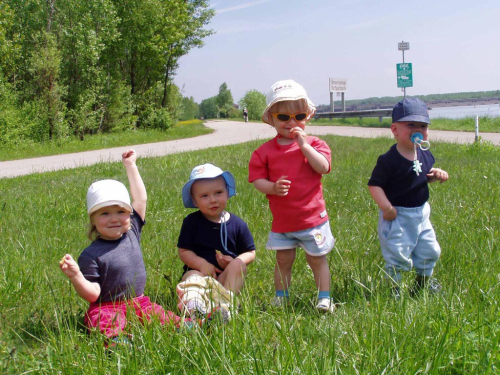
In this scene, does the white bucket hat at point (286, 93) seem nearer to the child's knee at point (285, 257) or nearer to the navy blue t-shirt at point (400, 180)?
the navy blue t-shirt at point (400, 180)

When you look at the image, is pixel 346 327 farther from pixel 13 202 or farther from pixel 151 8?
pixel 151 8

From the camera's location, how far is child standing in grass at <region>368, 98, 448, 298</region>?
10.9ft

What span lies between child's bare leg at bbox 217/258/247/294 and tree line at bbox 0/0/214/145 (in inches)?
760

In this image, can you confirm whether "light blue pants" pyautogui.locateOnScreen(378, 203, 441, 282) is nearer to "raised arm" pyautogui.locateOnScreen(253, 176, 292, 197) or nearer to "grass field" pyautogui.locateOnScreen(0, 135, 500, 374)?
"grass field" pyautogui.locateOnScreen(0, 135, 500, 374)

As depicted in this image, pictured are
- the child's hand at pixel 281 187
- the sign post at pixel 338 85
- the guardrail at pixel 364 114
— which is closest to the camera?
the child's hand at pixel 281 187

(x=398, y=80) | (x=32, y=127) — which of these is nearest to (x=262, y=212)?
(x=32, y=127)

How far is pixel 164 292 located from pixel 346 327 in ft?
4.78

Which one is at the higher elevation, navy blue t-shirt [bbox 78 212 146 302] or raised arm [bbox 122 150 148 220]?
raised arm [bbox 122 150 148 220]

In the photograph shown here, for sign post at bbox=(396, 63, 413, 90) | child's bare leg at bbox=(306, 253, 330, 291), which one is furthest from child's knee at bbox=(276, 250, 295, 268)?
sign post at bbox=(396, 63, 413, 90)

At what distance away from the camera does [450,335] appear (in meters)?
2.16

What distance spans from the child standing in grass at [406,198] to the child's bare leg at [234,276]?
1.00m

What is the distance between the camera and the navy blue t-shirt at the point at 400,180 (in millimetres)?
3381

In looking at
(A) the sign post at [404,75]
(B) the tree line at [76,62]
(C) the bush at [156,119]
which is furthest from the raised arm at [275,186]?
(C) the bush at [156,119]

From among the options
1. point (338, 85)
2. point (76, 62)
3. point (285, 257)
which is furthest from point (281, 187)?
point (338, 85)
